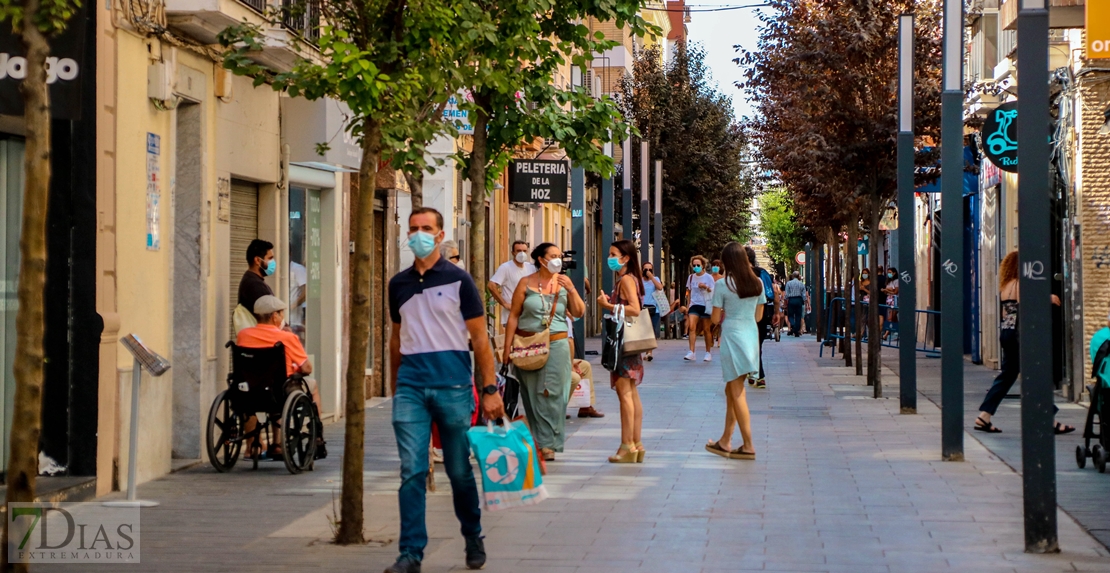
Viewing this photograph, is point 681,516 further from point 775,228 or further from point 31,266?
point 775,228

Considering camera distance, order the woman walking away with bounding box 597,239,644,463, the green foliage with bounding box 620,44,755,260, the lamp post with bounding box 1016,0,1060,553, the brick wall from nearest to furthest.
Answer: the lamp post with bounding box 1016,0,1060,553 → the woman walking away with bounding box 597,239,644,463 → the brick wall → the green foliage with bounding box 620,44,755,260

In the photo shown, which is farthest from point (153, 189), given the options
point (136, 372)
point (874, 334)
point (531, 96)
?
point (874, 334)

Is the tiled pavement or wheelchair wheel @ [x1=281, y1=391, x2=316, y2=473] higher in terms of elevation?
wheelchair wheel @ [x1=281, y1=391, x2=316, y2=473]

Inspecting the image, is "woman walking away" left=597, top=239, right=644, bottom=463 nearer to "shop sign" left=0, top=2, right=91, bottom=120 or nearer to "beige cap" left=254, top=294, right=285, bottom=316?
"beige cap" left=254, top=294, right=285, bottom=316

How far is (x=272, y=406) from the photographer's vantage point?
40.5ft

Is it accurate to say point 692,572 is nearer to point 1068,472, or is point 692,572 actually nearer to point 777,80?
point 1068,472

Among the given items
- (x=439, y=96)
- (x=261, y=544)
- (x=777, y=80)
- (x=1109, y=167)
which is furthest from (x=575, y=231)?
(x=261, y=544)

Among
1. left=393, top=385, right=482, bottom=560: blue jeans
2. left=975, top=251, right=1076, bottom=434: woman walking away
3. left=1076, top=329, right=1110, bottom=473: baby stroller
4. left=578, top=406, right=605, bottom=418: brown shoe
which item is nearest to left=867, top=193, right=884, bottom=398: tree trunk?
left=975, top=251, right=1076, bottom=434: woman walking away

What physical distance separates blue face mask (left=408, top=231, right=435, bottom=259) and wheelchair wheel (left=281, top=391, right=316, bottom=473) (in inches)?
179

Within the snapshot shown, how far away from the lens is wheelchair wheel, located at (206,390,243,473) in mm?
12273

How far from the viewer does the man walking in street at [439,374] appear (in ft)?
25.9

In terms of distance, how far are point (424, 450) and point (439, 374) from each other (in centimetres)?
39

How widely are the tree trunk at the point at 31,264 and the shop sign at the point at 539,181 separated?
578 inches

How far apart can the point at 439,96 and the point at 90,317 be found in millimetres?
2885
